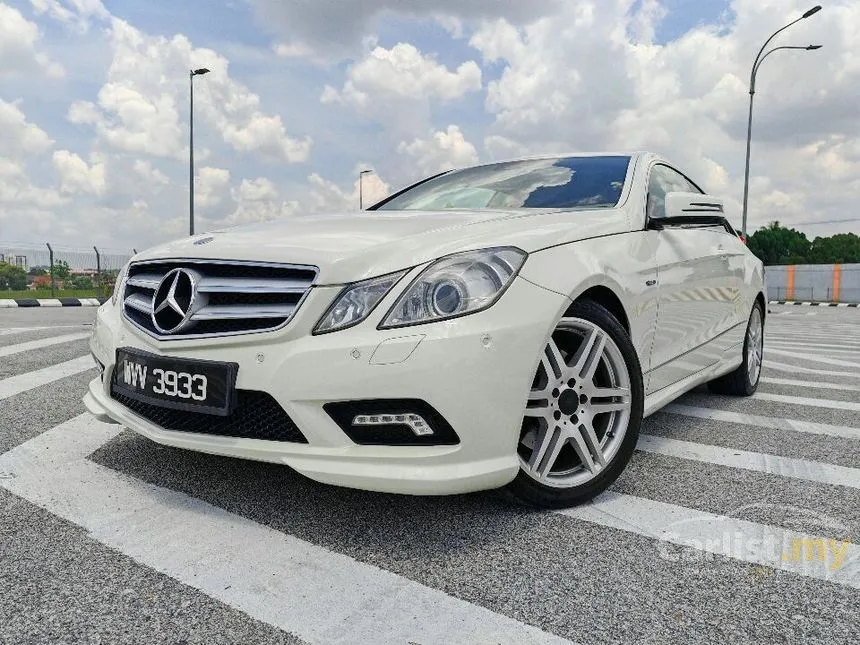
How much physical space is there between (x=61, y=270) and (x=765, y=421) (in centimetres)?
2179

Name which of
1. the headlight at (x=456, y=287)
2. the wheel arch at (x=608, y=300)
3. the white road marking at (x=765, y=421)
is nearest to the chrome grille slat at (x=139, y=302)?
the headlight at (x=456, y=287)

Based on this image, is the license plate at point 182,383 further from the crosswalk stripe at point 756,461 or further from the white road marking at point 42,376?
the white road marking at point 42,376

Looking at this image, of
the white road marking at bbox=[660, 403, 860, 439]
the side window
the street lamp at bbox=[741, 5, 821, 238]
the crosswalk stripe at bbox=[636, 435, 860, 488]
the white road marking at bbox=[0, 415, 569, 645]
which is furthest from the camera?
the street lamp at bbox=[741, 5, 821, 238]

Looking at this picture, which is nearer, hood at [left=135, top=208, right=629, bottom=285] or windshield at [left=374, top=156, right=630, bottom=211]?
hood at [left=135, top=208, right=629, bottom=285]

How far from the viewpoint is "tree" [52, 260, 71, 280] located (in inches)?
844

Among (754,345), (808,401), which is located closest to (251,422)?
(808,401)

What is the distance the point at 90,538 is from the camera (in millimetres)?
2195

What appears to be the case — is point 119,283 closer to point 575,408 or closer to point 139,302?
point 139,302

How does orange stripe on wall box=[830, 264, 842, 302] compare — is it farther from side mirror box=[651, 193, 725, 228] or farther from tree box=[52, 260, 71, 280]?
side mirror box=[651, 193, 725, 228]

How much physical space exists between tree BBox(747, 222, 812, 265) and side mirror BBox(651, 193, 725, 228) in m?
103

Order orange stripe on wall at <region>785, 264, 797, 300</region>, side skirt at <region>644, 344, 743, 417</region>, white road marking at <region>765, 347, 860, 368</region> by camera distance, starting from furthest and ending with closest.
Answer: orange stripe on wall at <region>785, 264, 797, 300</region> → white road marking at <region>765, 347, 860, 368</region> → side skirt at <region>644, 344, 743, 417</region>

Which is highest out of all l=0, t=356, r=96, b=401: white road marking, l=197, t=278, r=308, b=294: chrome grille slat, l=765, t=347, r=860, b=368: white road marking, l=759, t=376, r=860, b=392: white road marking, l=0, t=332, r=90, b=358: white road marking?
l=197, t=278, r=308, b=294: chrome grille slat

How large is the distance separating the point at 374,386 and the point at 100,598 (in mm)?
889

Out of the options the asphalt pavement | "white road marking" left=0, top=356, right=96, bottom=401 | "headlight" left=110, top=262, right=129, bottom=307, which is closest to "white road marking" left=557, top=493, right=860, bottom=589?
the asphalt pavement
